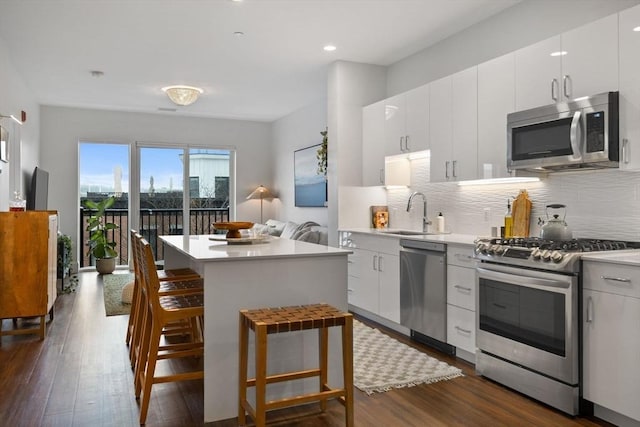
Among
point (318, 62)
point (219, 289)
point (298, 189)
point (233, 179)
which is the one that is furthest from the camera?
point (233, 179)

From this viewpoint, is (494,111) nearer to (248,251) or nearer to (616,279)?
(616,279)

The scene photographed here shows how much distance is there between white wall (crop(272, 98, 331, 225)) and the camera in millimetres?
7305

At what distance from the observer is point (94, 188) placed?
814 centimetres

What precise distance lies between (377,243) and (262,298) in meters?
2.00

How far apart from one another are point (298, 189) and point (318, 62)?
2.92 m

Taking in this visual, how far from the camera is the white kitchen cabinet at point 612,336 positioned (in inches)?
92.4

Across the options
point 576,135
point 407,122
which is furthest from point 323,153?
point 576,135

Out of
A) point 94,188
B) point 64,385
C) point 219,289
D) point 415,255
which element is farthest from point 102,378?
point 94,188

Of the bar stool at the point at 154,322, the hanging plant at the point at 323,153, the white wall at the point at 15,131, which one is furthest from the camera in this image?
the hanging plant at the point at 323,153

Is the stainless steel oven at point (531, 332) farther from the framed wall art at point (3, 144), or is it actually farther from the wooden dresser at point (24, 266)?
the framed wall art at point (3, 144)

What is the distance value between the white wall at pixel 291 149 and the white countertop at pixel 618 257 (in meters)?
4.68

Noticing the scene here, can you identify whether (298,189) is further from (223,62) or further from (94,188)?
(94,188)

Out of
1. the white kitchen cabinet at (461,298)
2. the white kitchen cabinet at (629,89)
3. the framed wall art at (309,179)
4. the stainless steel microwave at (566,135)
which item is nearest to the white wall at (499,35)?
the white kitchen cabinet at (629,89)

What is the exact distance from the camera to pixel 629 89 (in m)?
2.67
